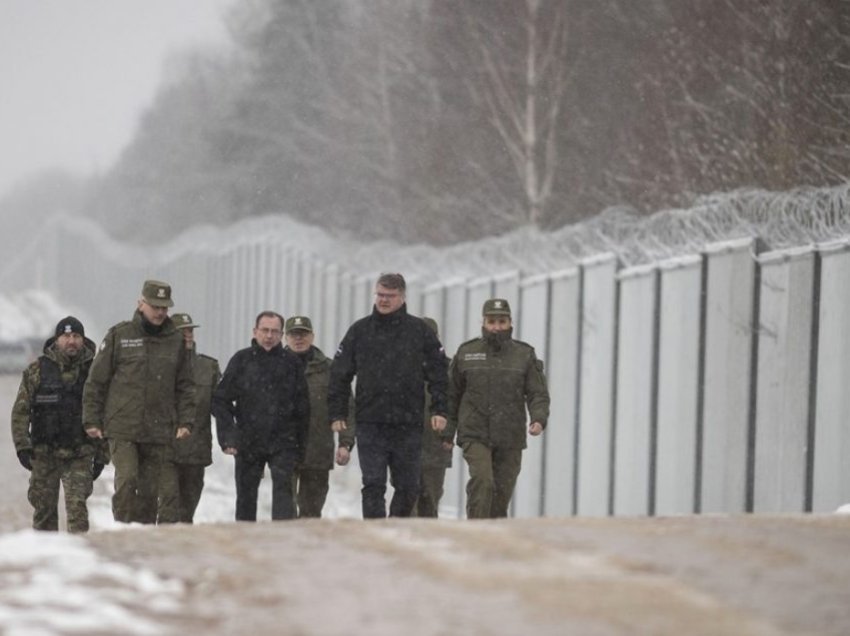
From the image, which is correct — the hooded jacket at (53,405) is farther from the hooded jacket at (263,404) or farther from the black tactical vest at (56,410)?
the hooded jacket at (263,404)

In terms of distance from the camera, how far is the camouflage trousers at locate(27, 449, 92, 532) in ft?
48.5

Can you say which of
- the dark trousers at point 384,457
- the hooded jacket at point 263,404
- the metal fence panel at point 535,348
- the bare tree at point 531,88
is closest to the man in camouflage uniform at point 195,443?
the hooded jacket at point 263,404

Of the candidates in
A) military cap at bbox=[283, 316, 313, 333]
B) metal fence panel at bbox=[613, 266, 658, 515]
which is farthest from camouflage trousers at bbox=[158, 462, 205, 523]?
metal fence panel at bbox=[613, 266, 658, 515]

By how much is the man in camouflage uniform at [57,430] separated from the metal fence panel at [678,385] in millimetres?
5759

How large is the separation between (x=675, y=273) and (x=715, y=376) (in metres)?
1.37

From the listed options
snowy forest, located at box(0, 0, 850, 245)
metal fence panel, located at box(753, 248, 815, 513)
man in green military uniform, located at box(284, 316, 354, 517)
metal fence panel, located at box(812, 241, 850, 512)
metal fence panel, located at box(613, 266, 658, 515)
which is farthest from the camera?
snowy forest, located at box(0, 0, 850, 245)

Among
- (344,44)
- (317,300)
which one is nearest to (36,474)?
(317,300)

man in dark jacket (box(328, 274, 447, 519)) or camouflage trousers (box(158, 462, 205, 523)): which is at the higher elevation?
man in dark jacket (box(328, 274, 447, 519))

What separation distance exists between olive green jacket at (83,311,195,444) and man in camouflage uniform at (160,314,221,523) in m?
1.31

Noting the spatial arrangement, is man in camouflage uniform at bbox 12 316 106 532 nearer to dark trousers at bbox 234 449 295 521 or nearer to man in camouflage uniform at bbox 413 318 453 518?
dark trousers at bbox 234 449 295 521

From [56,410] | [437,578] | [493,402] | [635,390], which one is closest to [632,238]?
[635,390]

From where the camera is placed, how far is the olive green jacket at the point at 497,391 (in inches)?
596

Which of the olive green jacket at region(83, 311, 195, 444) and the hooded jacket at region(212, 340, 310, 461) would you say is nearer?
the olive green jacket at region(83, 311, 195, 444)

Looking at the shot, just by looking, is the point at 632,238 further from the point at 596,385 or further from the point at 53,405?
the point at 53,405
